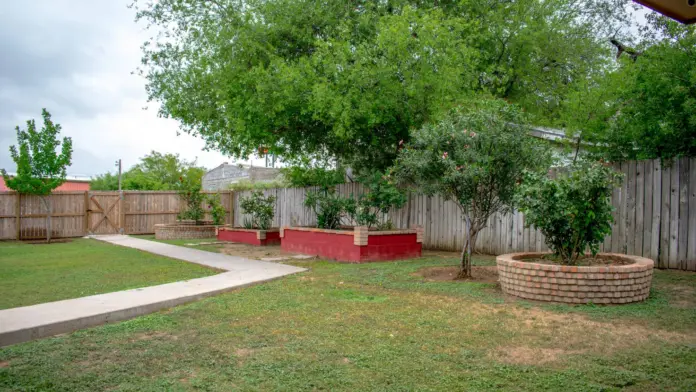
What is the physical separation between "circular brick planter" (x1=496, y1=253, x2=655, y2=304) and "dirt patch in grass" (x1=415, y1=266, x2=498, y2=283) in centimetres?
147

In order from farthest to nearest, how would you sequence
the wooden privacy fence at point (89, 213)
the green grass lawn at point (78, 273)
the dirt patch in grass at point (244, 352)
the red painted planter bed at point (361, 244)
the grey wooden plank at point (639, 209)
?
the wooden privacy fence at point (89, 213)
the red painted planter bed at point (361, 244)
the grey wooden plank at point (639, 209)
the green grass lawn at point (78, 273)
the dirt patch in grass at point (244, 352)

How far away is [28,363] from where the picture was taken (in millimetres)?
3936

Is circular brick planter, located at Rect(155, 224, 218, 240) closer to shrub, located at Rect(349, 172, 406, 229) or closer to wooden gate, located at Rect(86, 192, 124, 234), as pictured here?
wooden gate, located at Rect(86, 192, 124, 234)

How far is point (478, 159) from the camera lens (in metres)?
7.60

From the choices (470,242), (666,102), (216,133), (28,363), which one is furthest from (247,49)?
(28,363)

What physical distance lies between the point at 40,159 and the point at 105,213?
13.5ft

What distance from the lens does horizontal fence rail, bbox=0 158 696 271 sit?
27.3 feet

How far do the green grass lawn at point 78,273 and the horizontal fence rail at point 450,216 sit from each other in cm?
584

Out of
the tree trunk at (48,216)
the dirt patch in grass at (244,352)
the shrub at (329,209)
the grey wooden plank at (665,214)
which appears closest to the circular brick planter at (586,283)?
the grey wooden plank at (665,214)

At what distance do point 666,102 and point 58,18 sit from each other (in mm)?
10219

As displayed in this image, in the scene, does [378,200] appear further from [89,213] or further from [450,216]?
[89,213]

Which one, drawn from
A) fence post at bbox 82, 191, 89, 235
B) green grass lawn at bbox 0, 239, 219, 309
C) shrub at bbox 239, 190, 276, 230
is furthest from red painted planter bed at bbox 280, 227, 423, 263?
fence post at bbox 82, 191, 89, 235

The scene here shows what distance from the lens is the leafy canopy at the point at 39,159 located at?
16.5 meters

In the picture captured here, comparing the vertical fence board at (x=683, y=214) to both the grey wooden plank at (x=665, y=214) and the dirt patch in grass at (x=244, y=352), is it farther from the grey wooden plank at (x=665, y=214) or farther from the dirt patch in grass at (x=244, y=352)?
the dirt patch in grass at (x=244, y=352)
